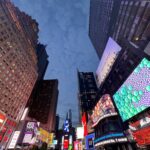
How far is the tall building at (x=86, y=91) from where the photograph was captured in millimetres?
70000

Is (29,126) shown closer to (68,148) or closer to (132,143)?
(68,148)

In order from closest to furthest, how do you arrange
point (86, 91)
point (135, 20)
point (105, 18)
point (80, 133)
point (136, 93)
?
point (136, 93) → point (135, 20) → point (80, 133) → point (105, 18) → point (86, 91)

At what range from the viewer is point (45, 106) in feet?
385

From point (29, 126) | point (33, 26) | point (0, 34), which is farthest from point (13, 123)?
point (33, 26)

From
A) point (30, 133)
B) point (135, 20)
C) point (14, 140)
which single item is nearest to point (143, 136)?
point (14, 140)

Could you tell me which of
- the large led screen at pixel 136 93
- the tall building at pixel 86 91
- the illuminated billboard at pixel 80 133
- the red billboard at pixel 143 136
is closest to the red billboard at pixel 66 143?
the tall building at pixel 86 91

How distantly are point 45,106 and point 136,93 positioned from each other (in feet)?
356

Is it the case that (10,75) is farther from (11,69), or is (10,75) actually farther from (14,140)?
(14,140)

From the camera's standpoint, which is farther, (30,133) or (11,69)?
(11,69)

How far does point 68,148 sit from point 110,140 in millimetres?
49391

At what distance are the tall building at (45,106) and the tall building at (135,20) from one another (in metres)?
90.5

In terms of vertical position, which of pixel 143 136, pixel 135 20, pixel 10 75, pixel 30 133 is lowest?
pixel 143 136

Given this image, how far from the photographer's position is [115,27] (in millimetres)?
57219

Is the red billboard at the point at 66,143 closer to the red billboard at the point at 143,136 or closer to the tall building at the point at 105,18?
the red billboard at the point at 143,136
